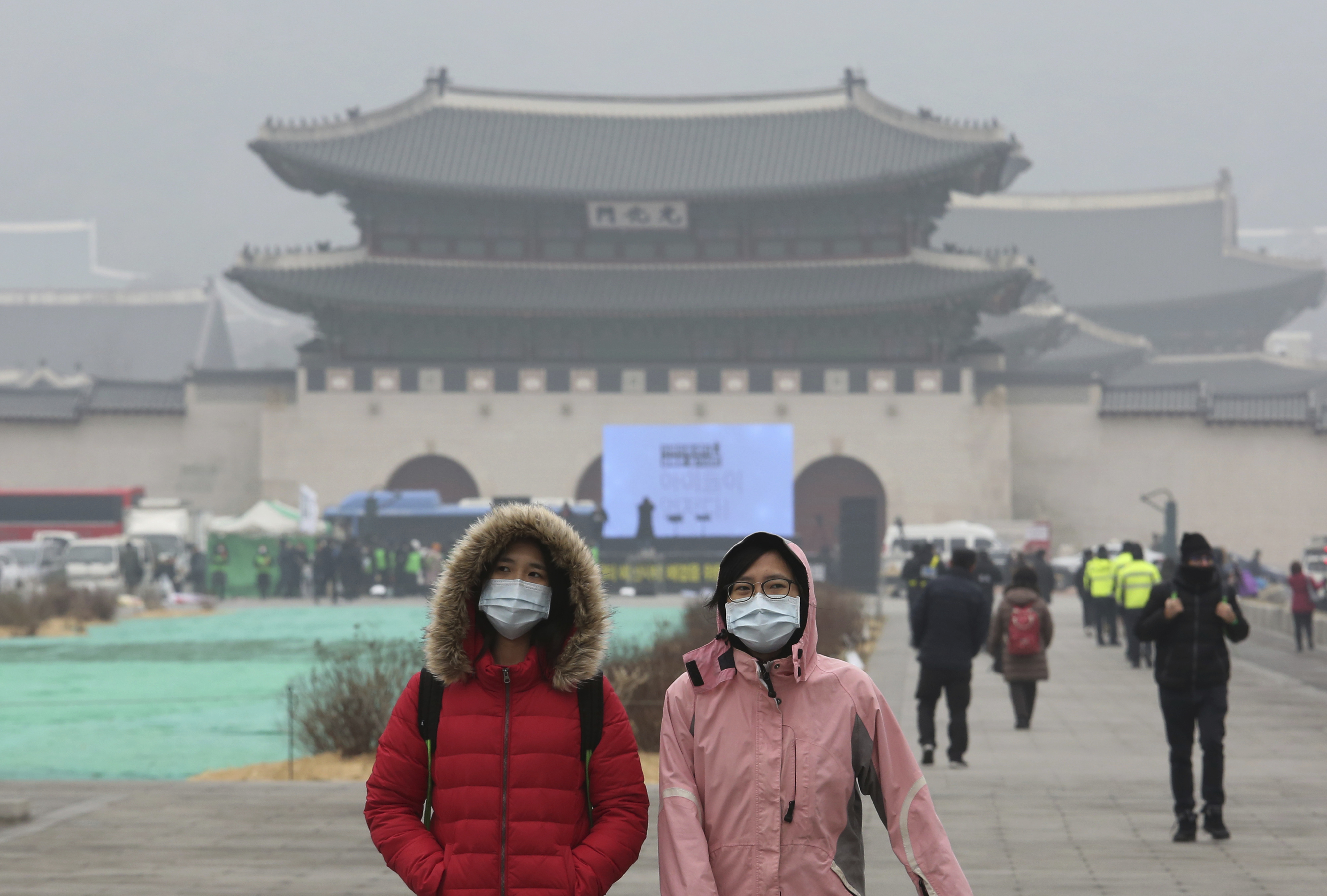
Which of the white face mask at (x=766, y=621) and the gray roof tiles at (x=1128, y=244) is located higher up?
the gray roof tiles at (x=1128, y=244)

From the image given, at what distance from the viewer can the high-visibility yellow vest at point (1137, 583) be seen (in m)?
19.0

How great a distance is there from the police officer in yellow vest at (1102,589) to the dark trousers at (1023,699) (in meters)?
9.02

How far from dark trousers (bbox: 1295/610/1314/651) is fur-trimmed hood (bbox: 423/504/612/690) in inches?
825

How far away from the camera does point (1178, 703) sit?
870cm

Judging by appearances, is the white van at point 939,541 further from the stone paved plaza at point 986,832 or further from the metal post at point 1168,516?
the stone paved plaza at point 986,832

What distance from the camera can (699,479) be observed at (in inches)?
1623

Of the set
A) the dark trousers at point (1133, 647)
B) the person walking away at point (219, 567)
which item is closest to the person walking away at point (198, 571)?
the person walking away at point (219, 567)

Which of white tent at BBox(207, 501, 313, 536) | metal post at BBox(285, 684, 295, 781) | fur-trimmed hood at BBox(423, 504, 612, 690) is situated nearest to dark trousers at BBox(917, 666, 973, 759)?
metal post at BBox(285, 684, 295, 781)

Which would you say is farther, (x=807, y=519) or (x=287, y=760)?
(x=807, y=519)

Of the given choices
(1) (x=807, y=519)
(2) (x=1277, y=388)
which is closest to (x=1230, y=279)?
(2) (x=1277, y=388)

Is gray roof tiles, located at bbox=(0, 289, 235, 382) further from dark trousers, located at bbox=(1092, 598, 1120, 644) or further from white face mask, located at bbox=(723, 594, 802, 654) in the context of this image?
white face mask, located at bbox=(723, 594, 802, 654)

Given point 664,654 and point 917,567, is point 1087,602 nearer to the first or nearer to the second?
point 917,567

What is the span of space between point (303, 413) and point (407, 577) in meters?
10.6

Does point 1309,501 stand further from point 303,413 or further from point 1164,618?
point 1164,618
